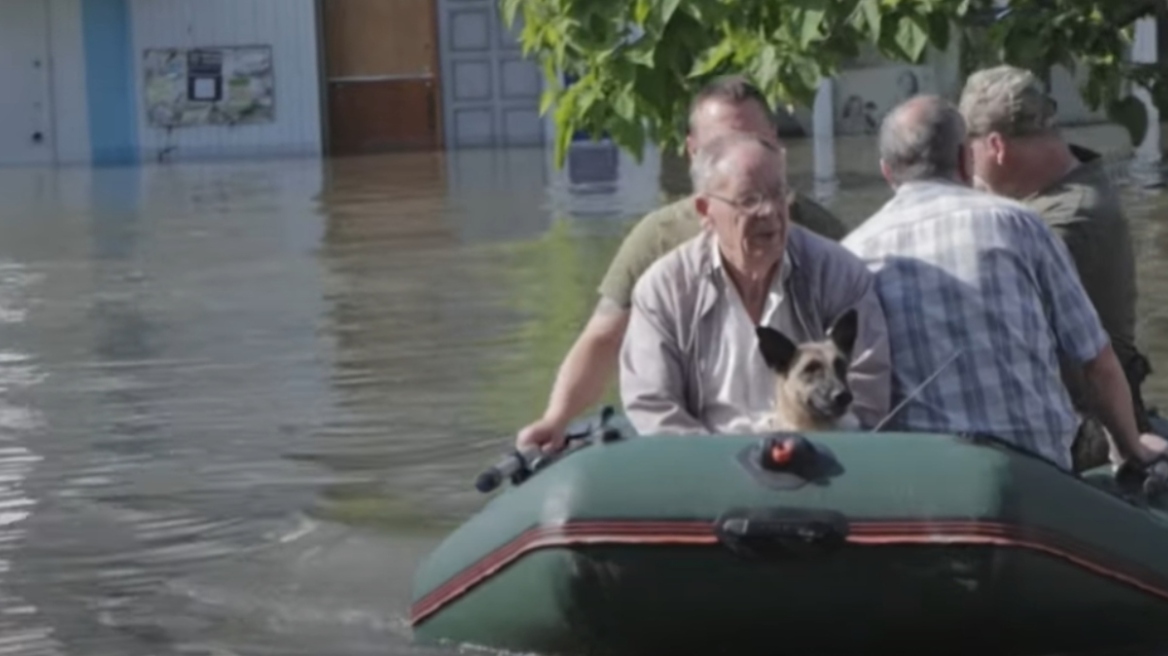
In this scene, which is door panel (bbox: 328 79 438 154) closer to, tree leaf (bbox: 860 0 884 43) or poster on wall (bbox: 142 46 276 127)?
poster on wall (bbox: 142 46 276 127)

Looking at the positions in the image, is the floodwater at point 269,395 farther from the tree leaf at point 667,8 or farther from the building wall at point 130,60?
the building wall at point 130,60

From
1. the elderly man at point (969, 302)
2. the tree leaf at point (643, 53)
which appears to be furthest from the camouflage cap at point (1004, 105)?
the tree leaf at point (643, 53)

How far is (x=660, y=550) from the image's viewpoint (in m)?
6.73

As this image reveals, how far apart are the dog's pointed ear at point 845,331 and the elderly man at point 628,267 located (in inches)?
23.2

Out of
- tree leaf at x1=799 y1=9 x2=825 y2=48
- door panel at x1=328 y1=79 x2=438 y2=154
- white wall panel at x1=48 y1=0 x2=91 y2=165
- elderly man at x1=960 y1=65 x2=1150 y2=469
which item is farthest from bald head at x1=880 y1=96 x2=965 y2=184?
white wall panel at x1=48 y1=0 x2=91 y2=165

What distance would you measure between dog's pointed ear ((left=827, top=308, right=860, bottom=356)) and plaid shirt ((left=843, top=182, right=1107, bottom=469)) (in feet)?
0.74

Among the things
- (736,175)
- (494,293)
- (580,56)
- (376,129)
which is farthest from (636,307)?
(376,129)

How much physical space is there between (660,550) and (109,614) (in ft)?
6.85

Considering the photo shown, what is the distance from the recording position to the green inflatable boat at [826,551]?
665cm

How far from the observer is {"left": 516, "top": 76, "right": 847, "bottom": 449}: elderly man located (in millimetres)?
7395

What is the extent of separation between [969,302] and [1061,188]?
1056 mm

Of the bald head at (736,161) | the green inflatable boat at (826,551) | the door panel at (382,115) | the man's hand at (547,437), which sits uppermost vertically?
the bald head at (736,161)

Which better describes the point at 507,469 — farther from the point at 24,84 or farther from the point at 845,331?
the point at 24,84

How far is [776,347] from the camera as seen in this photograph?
672 cm
